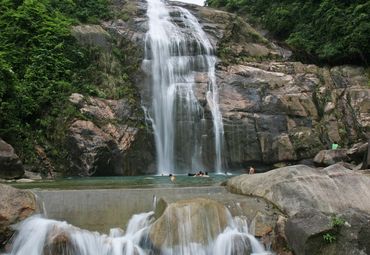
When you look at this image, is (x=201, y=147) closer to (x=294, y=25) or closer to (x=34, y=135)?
(x=34, y=135)

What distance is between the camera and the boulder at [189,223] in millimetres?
9055

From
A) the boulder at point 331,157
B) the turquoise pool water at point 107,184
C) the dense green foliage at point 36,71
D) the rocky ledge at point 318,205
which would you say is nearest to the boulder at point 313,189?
the rocky ledge at point 318,205

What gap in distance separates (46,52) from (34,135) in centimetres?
512

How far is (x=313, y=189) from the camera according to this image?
1038 centimetres

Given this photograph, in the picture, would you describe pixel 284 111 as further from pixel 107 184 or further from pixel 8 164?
pixel 8 164

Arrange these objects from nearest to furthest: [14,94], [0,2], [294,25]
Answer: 1. [14,94]
2. [0,2]
3. [294,25]

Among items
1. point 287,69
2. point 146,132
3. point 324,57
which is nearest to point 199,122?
point 146,132

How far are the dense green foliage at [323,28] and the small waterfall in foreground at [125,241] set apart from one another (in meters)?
22.8

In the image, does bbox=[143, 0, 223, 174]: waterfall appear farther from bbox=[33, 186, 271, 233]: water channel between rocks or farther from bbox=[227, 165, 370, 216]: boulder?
bbox=[227, 165, 370, 216]: boulder

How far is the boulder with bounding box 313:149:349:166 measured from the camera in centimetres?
2112

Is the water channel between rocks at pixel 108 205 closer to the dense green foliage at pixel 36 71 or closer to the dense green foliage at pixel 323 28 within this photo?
the dense green foliage at pixel 36 71

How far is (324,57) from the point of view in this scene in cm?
2959


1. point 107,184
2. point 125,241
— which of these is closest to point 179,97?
point 107,184

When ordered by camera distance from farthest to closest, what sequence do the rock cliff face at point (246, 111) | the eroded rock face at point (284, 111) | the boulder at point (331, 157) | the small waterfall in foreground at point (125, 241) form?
the eroded rock face at point (284, 111)
the rock cliff face at point (246, 111)
the boulder at point (331, 157)
the small waterfall in foreground at point (125, 241)
